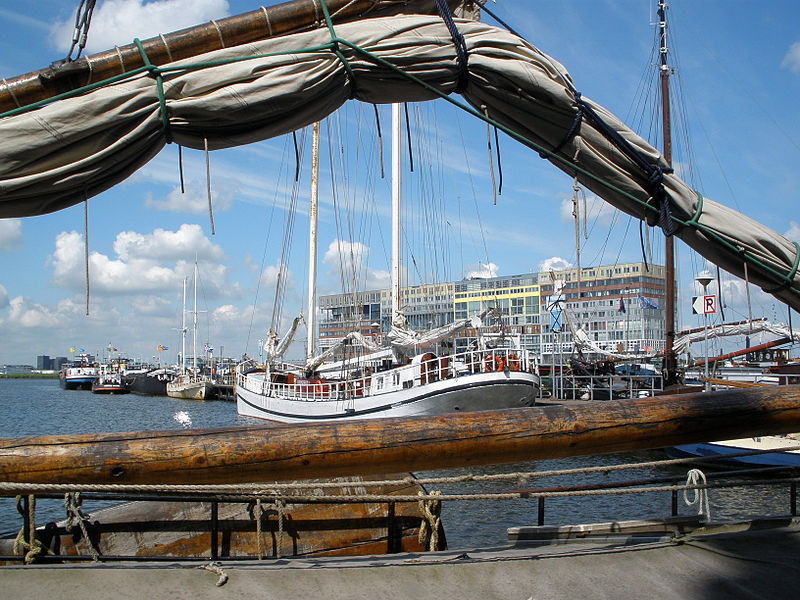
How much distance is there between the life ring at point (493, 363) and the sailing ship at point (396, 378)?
16mm

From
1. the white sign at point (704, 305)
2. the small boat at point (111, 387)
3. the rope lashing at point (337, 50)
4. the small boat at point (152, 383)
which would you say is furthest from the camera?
the small boat at point (111, 387)

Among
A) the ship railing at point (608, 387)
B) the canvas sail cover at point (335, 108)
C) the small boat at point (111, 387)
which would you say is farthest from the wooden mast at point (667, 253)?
the small boat at point (111, 387)

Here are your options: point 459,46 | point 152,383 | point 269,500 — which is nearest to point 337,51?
point 459,46

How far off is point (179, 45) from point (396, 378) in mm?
18783

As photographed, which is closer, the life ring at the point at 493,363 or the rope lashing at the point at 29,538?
the rope lashing at the point at 29,538

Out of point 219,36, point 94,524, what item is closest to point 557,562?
point 94,524

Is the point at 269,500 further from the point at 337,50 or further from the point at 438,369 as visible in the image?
the point at 438,369

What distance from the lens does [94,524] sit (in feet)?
13.0

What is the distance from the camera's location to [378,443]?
114 inches

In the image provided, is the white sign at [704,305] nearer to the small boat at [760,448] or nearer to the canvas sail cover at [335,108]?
the small boat at [760,448]

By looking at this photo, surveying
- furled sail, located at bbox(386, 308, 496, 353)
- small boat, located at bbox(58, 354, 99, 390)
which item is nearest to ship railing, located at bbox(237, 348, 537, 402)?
furled sail, located at bbox(386, 308, 496, 353)

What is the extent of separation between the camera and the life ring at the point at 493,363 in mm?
20039

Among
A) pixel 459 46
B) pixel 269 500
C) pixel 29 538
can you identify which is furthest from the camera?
pixel 459 46

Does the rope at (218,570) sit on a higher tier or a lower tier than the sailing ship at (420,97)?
lower
